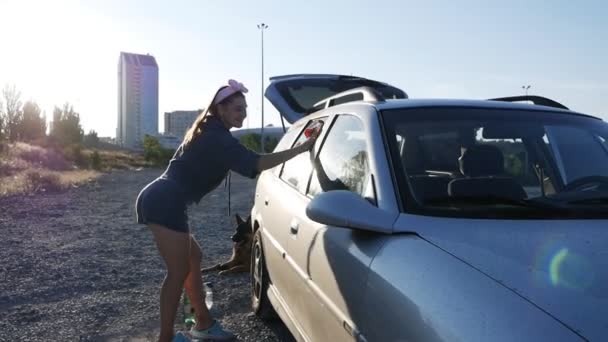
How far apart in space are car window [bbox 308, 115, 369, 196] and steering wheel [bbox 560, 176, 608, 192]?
1.04m

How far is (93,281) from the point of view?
545 centimetres

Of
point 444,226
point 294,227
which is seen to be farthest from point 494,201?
point 294,227

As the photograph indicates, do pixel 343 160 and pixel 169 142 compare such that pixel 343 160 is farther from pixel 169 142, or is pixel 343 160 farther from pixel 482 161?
pixel 169 142

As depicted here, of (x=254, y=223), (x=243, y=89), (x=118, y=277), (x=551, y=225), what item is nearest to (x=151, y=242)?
(x=118, y=277)

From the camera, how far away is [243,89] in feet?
11.1

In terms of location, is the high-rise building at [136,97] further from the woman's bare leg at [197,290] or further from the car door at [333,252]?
the car door at [333,252]

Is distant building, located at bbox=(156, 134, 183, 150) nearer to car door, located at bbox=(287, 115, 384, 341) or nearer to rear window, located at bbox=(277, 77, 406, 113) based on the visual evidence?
rear window, located at bbox=(277, 77, 406, 113)

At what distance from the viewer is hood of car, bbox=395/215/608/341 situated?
4.87 feet

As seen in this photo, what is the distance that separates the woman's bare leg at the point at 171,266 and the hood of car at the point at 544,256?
5.50 ft

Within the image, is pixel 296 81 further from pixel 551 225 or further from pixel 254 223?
pixel 551 225

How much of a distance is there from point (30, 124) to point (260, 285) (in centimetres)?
5161

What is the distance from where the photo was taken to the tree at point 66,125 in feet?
175

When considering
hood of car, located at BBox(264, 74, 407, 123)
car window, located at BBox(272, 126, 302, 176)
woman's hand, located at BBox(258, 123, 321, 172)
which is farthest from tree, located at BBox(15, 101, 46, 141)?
woman's hand, located at BBox(258, 123, 321, 172)

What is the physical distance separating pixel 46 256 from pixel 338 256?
5482 millimetres
